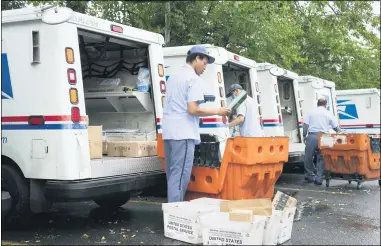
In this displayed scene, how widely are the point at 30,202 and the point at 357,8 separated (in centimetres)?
1062

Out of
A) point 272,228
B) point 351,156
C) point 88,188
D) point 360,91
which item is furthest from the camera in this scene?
point 360,91

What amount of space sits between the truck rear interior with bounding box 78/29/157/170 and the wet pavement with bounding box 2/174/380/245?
41.6 inches

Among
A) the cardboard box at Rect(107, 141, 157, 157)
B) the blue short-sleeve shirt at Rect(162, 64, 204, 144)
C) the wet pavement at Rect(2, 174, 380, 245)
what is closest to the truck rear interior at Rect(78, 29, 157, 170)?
the cardboard box at Rect(107, 141, 157, 157)

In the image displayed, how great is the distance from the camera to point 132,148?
598 centimetres

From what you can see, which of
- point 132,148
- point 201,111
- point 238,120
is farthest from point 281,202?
point 238,120

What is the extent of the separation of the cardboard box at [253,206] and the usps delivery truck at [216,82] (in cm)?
102

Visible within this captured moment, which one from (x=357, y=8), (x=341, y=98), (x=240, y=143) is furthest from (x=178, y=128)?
(x=341, y=98)

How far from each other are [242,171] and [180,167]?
0.64m

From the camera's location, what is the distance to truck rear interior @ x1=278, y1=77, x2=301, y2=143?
11.9m

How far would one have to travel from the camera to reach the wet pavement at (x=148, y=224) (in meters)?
5.18

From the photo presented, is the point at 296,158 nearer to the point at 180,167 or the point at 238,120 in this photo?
the point at 238,120

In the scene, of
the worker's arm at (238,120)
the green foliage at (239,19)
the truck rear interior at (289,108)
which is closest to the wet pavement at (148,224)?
the worker's arm at (238,120)

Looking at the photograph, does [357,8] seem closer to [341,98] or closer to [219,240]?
A: [341,98]

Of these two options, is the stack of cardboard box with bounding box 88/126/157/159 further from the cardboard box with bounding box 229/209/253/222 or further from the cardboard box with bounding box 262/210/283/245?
the cardboard box with bounding box 262/210/283/245
